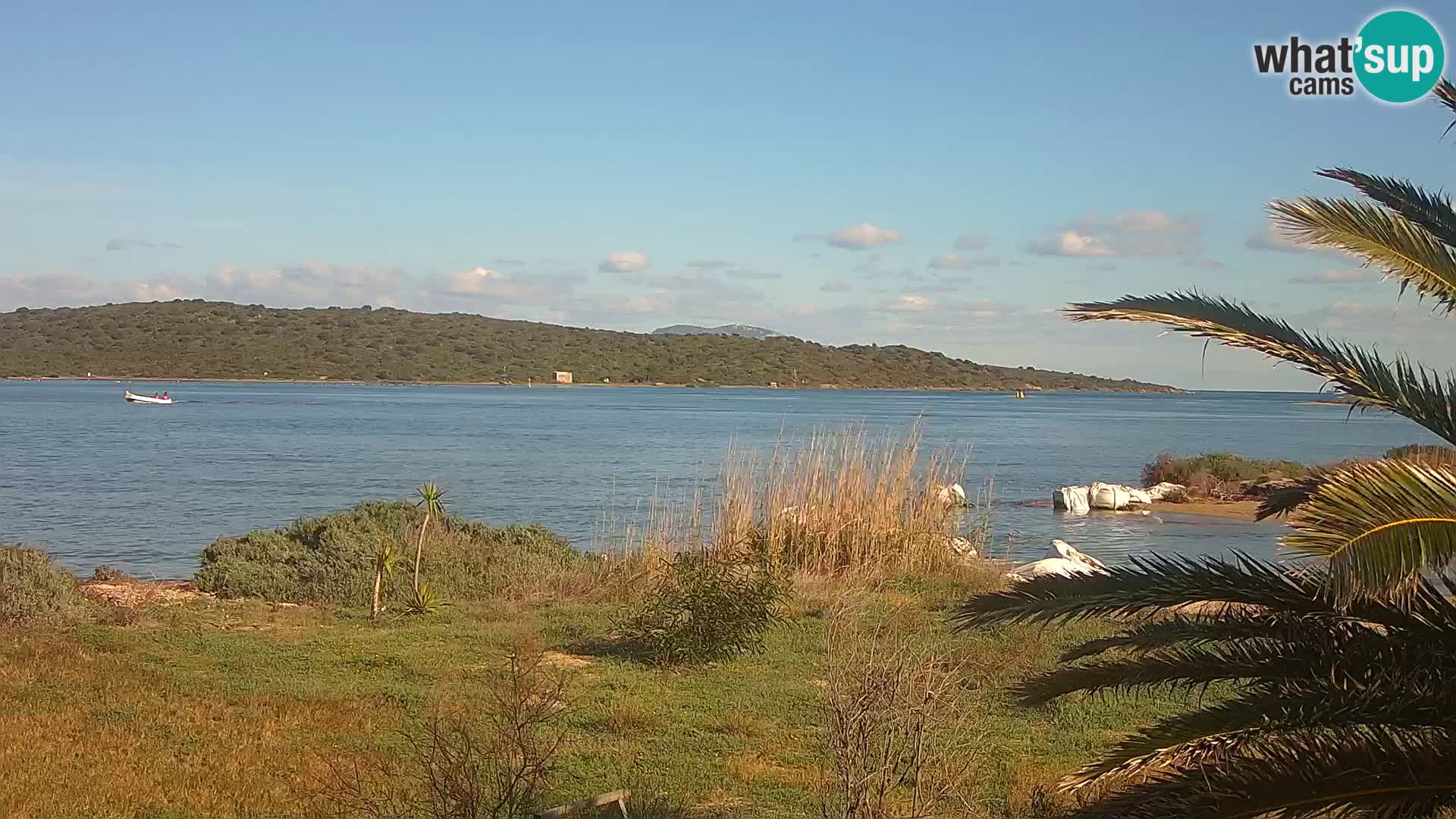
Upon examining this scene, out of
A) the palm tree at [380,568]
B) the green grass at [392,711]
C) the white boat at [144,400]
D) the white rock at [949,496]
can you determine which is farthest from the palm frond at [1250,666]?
the white boat at [144,400]

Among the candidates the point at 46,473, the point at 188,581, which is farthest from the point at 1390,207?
the point at 46,473

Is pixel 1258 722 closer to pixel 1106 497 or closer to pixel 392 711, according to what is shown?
pixel 392 711

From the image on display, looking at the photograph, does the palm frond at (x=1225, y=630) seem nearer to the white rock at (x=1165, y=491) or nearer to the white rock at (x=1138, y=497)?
the white rock at (x=1138, y=497)

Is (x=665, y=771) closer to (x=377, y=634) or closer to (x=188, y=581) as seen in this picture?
(x=377, y=634)

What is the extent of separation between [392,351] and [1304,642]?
128104 mm

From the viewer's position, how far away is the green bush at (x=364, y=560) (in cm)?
1420

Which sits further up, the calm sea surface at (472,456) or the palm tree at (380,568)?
the palm tree at (380,568)

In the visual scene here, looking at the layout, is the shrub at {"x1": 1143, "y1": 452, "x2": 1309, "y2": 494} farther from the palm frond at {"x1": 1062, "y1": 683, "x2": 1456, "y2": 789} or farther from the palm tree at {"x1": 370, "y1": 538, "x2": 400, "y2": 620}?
the palm frond at {"x1": 1062, "y1": 683, "x2": 1456, "y2": 789}

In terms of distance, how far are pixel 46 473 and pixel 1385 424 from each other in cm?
10150

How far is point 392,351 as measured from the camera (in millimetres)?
127500

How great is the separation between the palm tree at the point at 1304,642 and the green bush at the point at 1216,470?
31.1 m

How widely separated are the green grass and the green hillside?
367 ft

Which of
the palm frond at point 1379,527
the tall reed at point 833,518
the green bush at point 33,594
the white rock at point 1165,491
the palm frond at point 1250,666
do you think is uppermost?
the palm frond at point 1379,527

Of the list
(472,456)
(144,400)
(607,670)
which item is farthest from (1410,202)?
(144,400)
